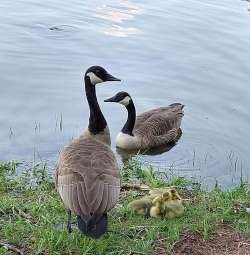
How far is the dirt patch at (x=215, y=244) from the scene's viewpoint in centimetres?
586

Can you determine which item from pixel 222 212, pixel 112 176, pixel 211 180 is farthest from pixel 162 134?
pixel 112 176

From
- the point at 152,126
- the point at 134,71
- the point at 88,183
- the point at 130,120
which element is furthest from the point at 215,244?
the point at 134,71

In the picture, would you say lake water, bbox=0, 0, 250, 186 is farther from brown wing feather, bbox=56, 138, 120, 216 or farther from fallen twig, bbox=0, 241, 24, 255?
fallen twig, bbox=0, 241, 24, 255

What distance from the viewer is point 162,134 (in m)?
12.2

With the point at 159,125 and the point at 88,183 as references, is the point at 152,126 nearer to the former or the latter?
the point at 159,125

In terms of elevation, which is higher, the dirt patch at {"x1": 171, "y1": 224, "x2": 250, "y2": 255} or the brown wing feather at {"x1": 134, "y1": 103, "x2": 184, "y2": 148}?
the dirt patch at {"x1": 171, "y1": 224, "x2": 250, "y2": 255}

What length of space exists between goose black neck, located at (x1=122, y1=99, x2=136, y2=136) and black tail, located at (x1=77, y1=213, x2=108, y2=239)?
6.08 meters

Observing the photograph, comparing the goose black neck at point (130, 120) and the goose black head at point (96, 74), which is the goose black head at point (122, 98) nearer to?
the goose black neck at point (130, 120)

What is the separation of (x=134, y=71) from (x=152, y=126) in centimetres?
184

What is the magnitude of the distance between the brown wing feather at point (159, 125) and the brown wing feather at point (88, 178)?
5572mm

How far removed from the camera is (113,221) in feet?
21.1

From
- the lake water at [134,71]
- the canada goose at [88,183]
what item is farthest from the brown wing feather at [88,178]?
the lake water at [134,71]

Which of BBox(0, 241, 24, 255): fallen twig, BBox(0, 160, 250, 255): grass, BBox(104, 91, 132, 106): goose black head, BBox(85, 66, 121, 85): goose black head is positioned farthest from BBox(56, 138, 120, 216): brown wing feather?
BBox(104, 91, 132, 106): goose black head

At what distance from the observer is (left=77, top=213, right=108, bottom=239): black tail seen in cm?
516
